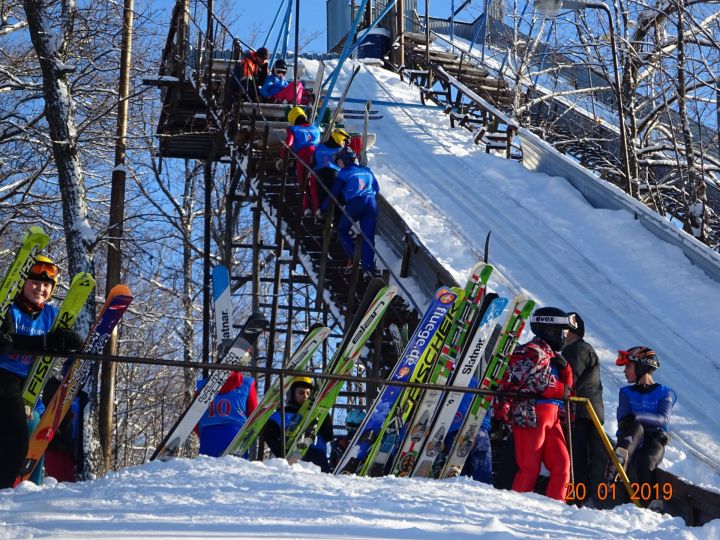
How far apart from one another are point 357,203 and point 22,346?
23.0 ft

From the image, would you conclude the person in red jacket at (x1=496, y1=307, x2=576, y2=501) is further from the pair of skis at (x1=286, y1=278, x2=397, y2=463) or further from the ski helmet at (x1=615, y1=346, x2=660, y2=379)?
the pair of skis at (x1=286, y1=278, x2=397, y2=463)

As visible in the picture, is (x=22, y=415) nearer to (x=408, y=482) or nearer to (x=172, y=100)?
(x=408, y=482)

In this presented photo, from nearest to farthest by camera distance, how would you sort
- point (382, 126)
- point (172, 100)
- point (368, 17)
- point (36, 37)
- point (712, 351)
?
1. point (712, 351)
2. point (36, 37)
3. point (172, 100)
4. point (382, 126)
5. point (368, 17)

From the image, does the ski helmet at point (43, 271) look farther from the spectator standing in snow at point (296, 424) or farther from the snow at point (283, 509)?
the spectator standing in snow at point (296, 424)

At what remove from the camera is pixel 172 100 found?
60.5 ft

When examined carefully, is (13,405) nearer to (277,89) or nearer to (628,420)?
(628,420)

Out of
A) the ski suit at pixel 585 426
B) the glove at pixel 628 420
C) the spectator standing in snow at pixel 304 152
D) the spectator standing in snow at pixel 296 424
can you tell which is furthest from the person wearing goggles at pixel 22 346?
the spectator standing in snow at pixel 304 152

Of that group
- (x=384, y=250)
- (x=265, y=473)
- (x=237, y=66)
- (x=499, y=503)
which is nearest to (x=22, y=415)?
(x=265, y=473)

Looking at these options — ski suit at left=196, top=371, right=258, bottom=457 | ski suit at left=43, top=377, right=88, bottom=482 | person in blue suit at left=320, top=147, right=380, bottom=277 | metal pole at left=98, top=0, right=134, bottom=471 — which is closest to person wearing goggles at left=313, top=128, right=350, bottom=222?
person in blue suit at left=320, top=147, right=380, bottom=277

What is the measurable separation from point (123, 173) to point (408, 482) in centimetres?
1158

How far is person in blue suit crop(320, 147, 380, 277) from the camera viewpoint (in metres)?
13.3

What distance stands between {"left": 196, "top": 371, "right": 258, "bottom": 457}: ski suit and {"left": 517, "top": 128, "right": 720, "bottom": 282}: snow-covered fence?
22.4 ft

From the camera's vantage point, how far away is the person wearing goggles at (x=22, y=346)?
6590mm
